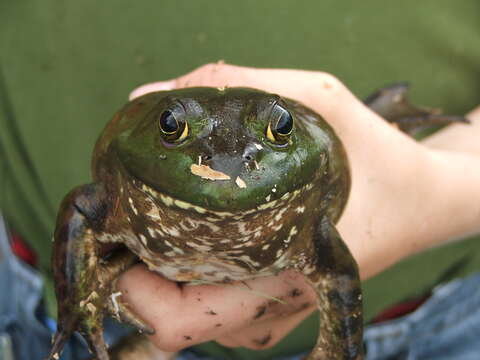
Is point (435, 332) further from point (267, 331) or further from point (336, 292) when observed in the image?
point (336, 292)

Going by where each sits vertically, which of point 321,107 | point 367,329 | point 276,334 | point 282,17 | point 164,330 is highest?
point 282,17

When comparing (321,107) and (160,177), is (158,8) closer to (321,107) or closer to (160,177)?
(321,107)

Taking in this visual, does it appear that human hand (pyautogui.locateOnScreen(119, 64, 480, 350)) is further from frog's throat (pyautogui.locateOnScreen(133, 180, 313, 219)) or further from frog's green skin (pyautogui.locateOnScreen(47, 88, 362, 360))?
frog's throat (pyautogui.locateOnScreen(133, 180, 313, 219))

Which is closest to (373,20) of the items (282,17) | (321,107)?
(282,17)

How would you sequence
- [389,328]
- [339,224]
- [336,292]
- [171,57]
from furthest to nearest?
1. [389,328]
2. [171,57]
3. [339,224]
4. [336,292]

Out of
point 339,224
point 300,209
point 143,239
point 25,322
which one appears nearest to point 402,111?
point 339,224

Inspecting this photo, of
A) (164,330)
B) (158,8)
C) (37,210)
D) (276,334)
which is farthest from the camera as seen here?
(37,210)

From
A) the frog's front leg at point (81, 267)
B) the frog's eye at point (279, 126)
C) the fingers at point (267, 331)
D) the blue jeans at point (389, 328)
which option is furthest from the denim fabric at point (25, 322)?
the frog's eye at point (279, 126)
